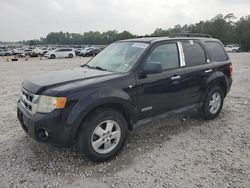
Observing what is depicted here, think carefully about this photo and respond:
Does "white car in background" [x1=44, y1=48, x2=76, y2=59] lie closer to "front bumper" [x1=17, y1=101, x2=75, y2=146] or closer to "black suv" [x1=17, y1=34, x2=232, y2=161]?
"black suv" [x1=17, y1=34, x2=232, y2=161]

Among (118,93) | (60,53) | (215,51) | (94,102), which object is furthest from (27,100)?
(60,53)

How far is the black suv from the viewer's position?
Result: 9.54 ft

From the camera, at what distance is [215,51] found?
496cm

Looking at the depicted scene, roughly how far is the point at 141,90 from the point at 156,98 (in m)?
0.38

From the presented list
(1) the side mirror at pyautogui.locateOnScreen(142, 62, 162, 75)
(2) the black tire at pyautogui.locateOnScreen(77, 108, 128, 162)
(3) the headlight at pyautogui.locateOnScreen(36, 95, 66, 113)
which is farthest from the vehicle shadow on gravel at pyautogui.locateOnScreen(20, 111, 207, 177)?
(1) the side mirror at pyautogui.locateOnScreen(142, 62, 162, 75)

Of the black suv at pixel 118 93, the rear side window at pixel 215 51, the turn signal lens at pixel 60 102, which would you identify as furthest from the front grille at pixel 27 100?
the rear side window at pixel 215 51

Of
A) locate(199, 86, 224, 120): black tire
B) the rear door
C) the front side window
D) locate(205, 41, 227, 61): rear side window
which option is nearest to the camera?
the front side window

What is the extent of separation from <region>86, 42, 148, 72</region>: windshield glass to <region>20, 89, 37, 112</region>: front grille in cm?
127

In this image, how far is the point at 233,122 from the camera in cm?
475

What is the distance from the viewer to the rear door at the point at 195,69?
424cm

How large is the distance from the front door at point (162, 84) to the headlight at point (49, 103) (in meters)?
1.21

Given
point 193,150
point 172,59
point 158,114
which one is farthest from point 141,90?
point 193,150

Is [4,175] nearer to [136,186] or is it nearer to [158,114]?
[136,186]

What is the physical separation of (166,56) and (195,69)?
2.36ft
